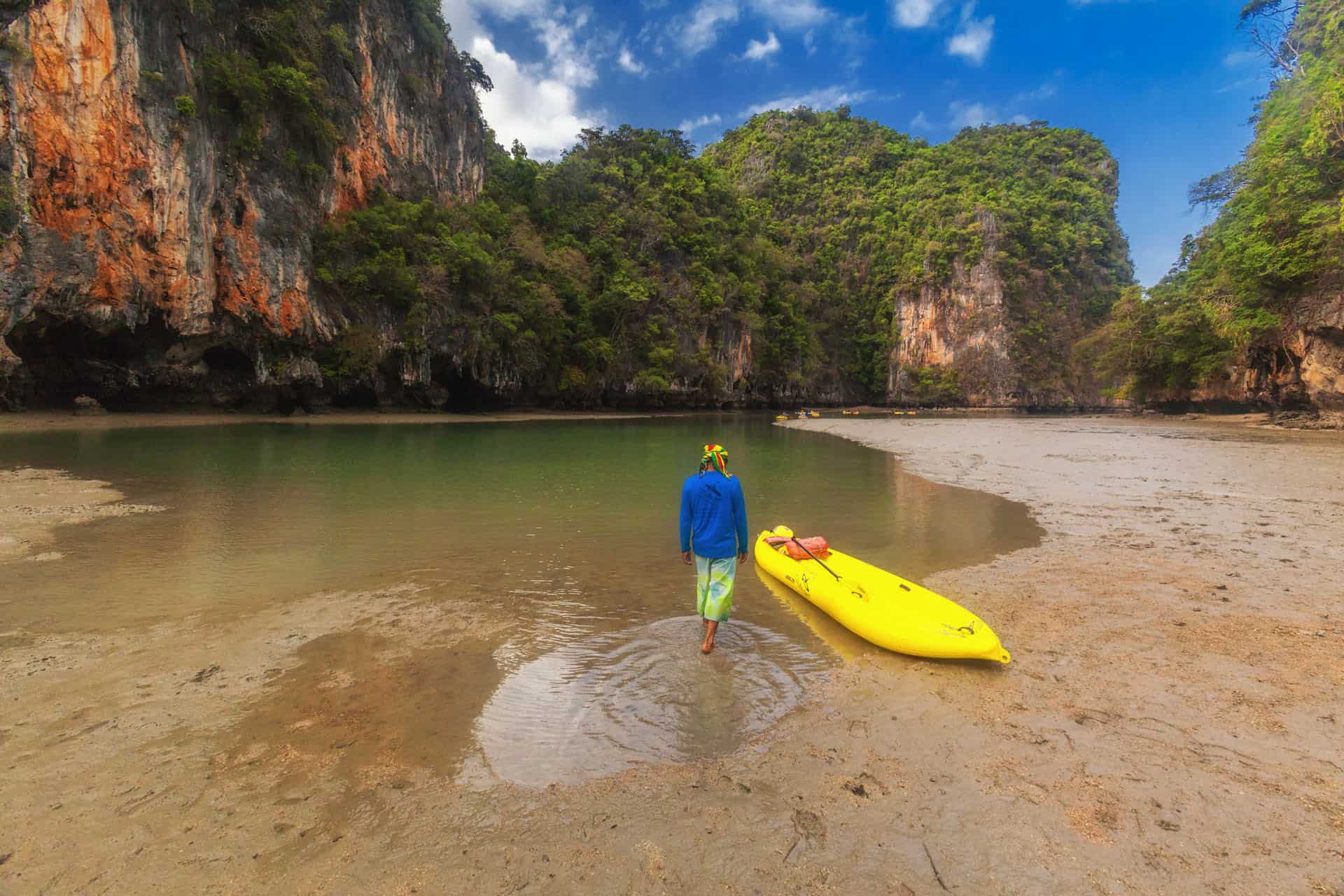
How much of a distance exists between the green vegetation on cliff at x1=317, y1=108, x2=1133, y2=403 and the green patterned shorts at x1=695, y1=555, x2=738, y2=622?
89.0ft

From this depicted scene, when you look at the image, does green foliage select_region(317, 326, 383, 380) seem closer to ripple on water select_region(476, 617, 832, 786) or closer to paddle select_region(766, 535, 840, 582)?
paddle select_region(766, 535, 840, 582)

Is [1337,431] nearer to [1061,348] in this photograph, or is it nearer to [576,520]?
[576,520]

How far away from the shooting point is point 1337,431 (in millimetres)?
19422

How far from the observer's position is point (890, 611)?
4.18m

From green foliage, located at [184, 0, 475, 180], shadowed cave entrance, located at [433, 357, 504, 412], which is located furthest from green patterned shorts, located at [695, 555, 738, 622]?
shadowed cave entrance, located at [433, 357, 504, 412]

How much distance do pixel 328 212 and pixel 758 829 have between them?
3059cm

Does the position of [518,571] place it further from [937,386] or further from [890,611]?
[937,386]

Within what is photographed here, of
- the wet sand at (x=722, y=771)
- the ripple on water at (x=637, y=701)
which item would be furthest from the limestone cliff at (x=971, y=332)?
the ripple on water at (x=637, y=701)

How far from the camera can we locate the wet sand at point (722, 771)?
2.04m

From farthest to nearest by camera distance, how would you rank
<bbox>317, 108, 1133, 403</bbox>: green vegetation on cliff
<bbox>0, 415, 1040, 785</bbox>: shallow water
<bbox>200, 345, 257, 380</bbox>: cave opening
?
1. <bbox>317, 108, 1133, 403</bbox>: green vegetation on cliff
2. <bbox>200, 345, 257, 380</bbox>: cave opening
3. <bbox>0, 415, 1040, 785</bbox>: shallow water

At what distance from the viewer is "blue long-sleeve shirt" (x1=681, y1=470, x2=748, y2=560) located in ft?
13.3

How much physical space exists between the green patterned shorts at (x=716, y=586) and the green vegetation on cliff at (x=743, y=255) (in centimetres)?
2714

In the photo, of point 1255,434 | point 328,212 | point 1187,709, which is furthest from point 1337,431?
point 328,212

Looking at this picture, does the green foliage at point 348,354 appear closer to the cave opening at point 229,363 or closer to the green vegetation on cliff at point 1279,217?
the cave opening at point 229,363
